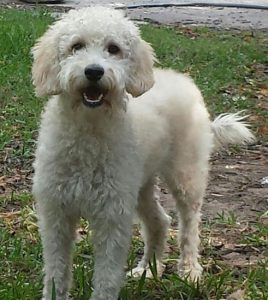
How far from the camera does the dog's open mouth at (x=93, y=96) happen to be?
4398mm

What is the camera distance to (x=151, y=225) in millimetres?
5766

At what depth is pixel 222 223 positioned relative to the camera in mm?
6242

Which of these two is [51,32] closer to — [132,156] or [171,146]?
[132,156]

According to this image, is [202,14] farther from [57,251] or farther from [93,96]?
[93,96]

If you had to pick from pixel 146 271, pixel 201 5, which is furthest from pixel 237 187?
pixel 201 5

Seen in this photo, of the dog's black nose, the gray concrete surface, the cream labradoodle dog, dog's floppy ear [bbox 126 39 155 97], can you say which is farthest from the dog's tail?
the gray concrete surface

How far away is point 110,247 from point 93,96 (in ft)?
2.67

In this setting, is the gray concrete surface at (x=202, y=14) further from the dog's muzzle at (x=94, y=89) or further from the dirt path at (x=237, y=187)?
the dog's muzzle at (x=94, y=89)

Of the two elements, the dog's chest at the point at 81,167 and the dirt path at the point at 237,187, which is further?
the dirt path at the point at 237,187

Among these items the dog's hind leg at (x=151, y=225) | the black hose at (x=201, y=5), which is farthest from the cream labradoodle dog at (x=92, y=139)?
the black hose at (x=201, y=5)

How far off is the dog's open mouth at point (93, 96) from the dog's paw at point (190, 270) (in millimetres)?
1307

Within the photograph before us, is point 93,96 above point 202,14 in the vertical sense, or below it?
above

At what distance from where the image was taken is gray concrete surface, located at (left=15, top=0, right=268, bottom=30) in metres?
18.6

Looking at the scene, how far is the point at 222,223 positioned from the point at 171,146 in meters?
1.01
